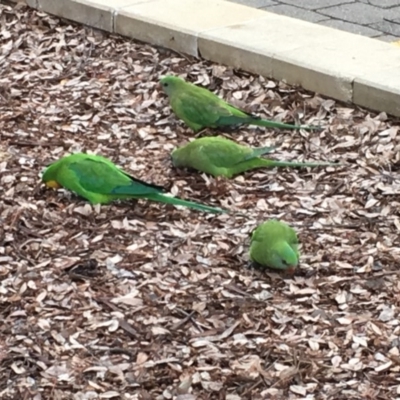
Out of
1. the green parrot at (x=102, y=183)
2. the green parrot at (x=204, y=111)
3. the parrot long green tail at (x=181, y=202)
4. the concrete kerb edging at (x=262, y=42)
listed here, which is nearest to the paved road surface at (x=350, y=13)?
the concrete kerb edging at (x=262, y=42)

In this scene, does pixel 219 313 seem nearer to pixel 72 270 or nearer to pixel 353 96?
pixel 72 270

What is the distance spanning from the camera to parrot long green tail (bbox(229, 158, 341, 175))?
15.5ft

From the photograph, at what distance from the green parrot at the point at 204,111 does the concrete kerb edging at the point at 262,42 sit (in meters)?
0.35

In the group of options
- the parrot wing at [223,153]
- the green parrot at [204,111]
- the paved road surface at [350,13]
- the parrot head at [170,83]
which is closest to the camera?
the parrot wing at [223,153]

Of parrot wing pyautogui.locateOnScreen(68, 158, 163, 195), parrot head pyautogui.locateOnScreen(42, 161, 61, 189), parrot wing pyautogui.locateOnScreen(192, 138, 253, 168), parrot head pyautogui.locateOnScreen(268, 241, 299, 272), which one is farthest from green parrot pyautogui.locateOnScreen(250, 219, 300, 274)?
parrot head pyautogui.locateOnScreen(42, 161, 61, 189)

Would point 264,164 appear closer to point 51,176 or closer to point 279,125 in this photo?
point 279,125

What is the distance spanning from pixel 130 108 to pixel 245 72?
0.68m

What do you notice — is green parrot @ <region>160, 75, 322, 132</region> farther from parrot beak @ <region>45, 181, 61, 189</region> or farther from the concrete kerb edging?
parrot beak @ <region>45, 181, 61, 189</region>

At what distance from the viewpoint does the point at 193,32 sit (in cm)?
589

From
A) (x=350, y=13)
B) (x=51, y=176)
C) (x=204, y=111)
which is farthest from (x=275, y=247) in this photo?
(x=350, y=13)

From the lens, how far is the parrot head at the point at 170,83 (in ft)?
17.2

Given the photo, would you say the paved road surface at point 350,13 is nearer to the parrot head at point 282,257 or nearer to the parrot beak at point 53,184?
the parrot beak at point 53,184

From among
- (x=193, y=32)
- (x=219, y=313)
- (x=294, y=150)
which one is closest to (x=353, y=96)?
(x=294, y=150)

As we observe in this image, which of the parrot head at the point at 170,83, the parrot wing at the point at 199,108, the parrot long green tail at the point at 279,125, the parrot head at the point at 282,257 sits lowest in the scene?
the parrot head at the point at 282,257
